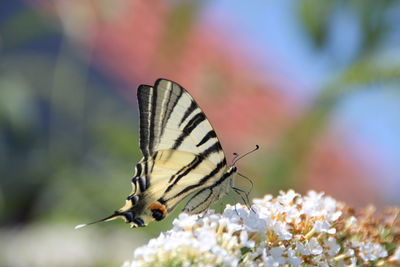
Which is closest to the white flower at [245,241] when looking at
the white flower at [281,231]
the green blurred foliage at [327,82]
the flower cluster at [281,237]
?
the flower cluster at [281,237]

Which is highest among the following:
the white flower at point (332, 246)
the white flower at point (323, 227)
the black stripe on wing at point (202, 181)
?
the black stripe on wing at point (202, 181)

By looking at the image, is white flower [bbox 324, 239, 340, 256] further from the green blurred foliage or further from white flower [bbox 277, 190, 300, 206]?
the green blurred foliage

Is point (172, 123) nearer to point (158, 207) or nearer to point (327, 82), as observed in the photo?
point (158, 207)

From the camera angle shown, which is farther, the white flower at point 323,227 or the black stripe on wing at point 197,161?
the black stripe on wing at point 197,161

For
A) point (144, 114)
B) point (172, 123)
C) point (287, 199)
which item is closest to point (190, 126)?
point (172, 123)

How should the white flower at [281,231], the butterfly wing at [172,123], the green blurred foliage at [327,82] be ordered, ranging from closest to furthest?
the white flower at [281,231]
the butterfly wing at [172,123]
the green blurred foliage at [327,82]

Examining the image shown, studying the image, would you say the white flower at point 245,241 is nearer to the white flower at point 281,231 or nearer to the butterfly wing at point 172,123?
the white flower at point 281,231

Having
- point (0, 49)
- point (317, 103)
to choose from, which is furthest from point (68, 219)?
Answer: point (0, 49)
